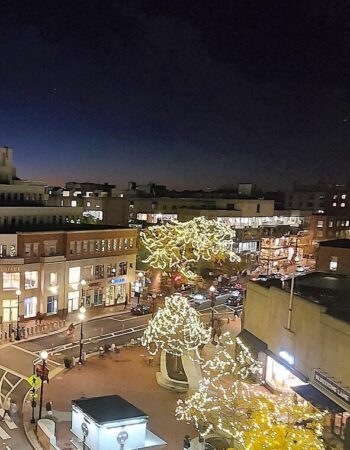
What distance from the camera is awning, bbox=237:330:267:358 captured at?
3180cm

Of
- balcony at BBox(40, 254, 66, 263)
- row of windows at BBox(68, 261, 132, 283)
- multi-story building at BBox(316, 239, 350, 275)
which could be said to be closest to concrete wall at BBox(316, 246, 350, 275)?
multi-story building at BBox(316, 239, 350, 275)

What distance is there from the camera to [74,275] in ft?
170

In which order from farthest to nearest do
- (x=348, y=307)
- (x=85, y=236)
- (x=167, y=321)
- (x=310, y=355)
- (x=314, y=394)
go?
(x=85, y=236) → (x=167, y=321) → (x=348, y=307) → (x=310, y=355) → (x=314, y=394)

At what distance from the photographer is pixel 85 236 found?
5328 cm

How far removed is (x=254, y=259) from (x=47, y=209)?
4647 cm

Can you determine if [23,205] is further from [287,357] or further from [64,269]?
[287,357]

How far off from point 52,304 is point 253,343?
23402mm

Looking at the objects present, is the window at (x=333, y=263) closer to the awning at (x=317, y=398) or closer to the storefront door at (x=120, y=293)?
the storefront door at (x=120, y=293)

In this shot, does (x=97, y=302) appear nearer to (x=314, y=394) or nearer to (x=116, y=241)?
(x=116, y=241)

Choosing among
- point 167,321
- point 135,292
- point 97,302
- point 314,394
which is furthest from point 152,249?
point 314,394

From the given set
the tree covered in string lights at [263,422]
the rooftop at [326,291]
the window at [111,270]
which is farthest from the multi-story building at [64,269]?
the tree covered in string lights at [263,422]

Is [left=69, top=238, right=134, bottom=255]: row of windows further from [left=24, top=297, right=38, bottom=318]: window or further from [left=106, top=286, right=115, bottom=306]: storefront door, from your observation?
[left=24, top=297, right=38, bottom=318]: window

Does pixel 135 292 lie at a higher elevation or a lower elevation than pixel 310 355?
lower

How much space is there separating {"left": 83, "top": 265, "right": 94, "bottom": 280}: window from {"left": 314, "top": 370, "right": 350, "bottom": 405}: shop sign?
3292 centimetres
